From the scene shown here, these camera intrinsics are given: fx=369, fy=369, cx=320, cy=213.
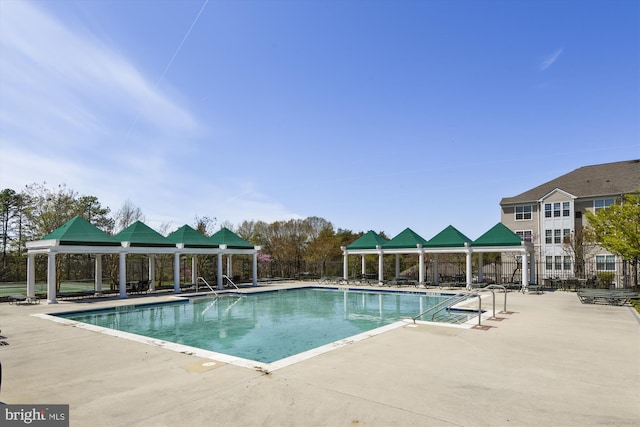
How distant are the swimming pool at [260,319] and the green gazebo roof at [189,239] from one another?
3.96m

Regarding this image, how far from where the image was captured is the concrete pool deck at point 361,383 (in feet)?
14.5

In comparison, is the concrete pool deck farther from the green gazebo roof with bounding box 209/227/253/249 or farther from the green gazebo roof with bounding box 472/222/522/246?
the green gazebo roof with bounding box 209/227/253/249

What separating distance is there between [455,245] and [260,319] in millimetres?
15188

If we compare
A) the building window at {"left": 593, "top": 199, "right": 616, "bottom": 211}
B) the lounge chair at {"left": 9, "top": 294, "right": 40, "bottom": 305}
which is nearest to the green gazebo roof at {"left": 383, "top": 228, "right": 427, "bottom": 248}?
the building window at {"left": 593, "top": 199, "right": 616, "bottom": 211}

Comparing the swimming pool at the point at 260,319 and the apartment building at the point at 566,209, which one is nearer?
the swimming pool at the point at 260,319

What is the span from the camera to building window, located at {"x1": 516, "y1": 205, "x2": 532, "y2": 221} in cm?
3501

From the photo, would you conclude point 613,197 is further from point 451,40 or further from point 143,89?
point 143,89

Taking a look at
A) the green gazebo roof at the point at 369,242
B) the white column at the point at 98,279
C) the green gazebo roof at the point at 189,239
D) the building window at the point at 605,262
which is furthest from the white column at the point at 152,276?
the building window at the point at 605,262

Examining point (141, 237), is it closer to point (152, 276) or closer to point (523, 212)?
point (152, 276)

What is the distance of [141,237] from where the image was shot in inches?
793

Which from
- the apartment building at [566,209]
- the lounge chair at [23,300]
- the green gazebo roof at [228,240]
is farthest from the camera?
the apartment building at [566,209]

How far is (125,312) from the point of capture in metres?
15.4

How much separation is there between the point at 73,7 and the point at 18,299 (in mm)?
13713

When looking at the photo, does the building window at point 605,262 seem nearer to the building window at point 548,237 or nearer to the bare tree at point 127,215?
the building window at point 548,237
